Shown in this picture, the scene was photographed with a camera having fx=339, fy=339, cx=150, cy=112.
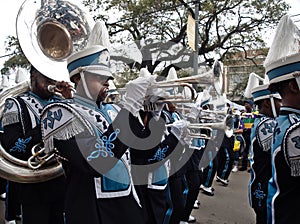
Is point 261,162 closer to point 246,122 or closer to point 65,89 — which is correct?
point 65,89

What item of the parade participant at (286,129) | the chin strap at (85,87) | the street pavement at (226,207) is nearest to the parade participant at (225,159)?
the street pavement at (226,207)

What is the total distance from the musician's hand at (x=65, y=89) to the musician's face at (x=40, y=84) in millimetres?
360

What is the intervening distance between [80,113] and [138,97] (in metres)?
0.35

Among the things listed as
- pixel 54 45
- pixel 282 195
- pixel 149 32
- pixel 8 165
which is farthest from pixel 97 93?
pixel 149 32

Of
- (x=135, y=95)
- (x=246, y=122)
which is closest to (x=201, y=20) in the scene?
(x=246, y=122)

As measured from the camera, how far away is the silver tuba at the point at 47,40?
2273mm

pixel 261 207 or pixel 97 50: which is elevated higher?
Answer: pixel 97 50

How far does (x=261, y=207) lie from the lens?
9.61 ft

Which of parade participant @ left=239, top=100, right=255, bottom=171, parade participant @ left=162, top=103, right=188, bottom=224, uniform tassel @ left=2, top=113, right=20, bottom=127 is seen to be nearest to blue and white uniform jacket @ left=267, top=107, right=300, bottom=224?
parade participant @ left=162, top=103, right=188, bottom=224

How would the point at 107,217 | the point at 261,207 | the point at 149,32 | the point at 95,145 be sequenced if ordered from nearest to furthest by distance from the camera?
the point at 95,145 → the point at 107,217 → the point at 261,207 → the point at 149,32

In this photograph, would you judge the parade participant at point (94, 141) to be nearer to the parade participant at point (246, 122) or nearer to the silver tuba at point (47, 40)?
the silver tuba at point (47, 40)

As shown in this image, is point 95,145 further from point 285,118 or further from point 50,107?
point 285,118

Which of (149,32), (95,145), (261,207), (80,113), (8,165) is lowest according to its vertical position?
(261,207)

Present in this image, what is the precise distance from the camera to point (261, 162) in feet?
9.90
